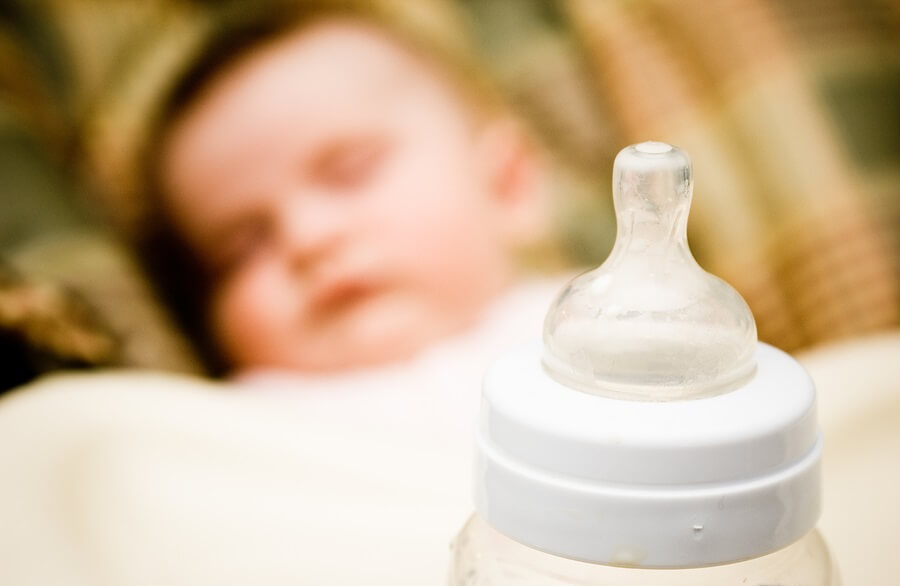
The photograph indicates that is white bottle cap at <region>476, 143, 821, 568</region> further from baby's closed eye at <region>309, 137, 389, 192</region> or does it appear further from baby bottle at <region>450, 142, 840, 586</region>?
baby's closed eye at <region>309, 137, 389, 192</region>

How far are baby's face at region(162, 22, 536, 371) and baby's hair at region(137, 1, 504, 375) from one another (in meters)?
0.03

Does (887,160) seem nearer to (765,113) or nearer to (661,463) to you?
(765,113)

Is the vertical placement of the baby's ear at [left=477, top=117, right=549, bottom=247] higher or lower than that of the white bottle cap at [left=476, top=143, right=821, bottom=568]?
lower

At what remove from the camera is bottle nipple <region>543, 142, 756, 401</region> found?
1.27 ft

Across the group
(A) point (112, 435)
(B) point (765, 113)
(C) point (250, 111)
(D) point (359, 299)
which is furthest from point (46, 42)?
(B) point (765, 113)

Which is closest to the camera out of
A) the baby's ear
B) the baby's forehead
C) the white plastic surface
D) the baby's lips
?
the white plastic surface

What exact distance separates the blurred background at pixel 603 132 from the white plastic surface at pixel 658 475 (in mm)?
522

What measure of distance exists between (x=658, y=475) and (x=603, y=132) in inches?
39.2

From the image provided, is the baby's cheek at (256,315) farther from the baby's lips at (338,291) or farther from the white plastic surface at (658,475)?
the white plastic surface at (658,475)

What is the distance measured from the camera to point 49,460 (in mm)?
594

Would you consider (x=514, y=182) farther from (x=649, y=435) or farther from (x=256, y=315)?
(x=649, y=435)

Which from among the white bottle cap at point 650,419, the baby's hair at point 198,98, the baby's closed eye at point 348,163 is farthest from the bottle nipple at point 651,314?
the baby's hair at point 198,98

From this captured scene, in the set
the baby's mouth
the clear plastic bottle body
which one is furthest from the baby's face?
the clear plastic bottle body

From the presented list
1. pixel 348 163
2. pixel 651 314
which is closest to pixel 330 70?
pixel 348 163
